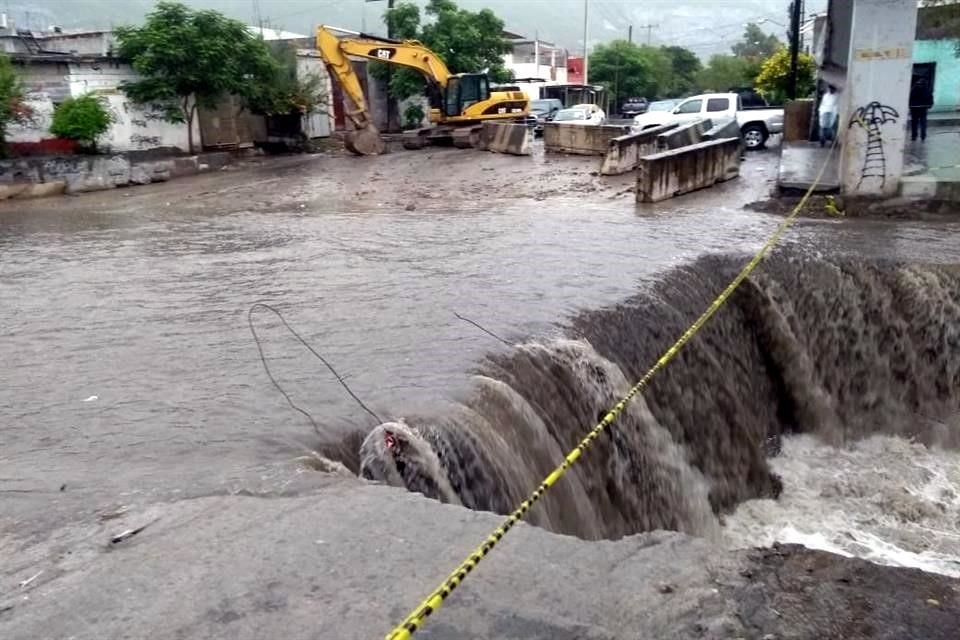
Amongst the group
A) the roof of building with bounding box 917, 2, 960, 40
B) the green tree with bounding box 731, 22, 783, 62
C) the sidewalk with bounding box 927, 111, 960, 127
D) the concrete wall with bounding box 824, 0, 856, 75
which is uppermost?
the green tree with bounding box 731, 22, 783, 62

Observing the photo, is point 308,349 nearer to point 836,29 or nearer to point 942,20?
point 836,29

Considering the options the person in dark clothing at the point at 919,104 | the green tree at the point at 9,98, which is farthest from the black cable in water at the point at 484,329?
the green tree at the point at 9,98

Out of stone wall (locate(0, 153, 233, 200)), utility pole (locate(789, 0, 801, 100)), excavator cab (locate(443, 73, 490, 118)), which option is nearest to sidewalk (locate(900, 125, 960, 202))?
utility pole (locate(789, 0, 801, 100))

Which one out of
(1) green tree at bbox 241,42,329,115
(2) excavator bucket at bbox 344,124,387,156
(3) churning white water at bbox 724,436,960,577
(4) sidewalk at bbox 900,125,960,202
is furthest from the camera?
(1) green tree at bbox 241,42,329,115

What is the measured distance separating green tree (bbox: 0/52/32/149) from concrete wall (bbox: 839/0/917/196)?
69.2 feet

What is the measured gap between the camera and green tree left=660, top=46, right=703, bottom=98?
80.8m

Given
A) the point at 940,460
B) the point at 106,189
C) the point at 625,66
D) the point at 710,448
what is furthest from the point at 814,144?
the point at 625,66

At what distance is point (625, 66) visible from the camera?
7038cm

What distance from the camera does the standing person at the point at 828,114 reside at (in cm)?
2083

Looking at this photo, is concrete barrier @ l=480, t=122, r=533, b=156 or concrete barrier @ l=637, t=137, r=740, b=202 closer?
concrete barrier @ l=637, t=137, r=740, b=202

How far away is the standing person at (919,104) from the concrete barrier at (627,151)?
19.2 ft

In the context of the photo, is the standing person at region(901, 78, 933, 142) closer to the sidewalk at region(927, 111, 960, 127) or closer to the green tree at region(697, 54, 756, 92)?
the sidewalk at region(927, 111, 960, 127)

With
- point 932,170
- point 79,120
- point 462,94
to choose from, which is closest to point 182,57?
point 79,120

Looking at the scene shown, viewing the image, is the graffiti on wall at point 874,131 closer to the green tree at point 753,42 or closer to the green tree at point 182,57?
the green tree at point 182,57
